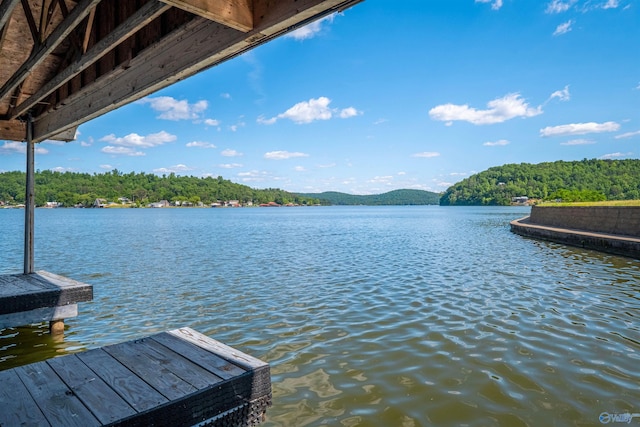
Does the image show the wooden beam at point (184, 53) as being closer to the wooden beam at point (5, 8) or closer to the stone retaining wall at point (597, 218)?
the wooden beam at point (5, 8)

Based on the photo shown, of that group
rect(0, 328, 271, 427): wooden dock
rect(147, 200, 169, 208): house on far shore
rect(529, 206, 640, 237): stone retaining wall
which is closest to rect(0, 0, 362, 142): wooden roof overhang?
rect(0, 328, 271, 427): wooden dock

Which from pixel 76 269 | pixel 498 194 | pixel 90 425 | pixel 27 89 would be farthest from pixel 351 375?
pixel 498 194

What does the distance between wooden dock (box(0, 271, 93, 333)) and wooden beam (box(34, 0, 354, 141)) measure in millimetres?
3048

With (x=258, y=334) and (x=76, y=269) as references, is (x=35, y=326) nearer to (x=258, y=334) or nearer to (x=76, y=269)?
(x=258, y=334)

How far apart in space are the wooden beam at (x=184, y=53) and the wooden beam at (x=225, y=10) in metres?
0.11

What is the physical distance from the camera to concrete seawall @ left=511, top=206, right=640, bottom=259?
52.4 feet

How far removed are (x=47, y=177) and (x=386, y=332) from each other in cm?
19953

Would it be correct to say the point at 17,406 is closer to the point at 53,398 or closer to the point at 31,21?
the point at 53,398

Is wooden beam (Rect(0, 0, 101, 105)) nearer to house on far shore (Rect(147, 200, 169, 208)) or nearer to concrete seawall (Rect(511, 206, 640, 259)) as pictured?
concrete seawall (Rect(511, 206, 640, 259))

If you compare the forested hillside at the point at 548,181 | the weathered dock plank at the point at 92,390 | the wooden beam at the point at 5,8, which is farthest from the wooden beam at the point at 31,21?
the forested hillside at the point at 548,181

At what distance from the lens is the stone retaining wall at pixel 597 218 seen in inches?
695

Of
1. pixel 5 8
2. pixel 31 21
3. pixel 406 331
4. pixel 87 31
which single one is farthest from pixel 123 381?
pixel 406 331

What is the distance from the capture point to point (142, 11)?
314cm

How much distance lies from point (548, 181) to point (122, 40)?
14779cm
